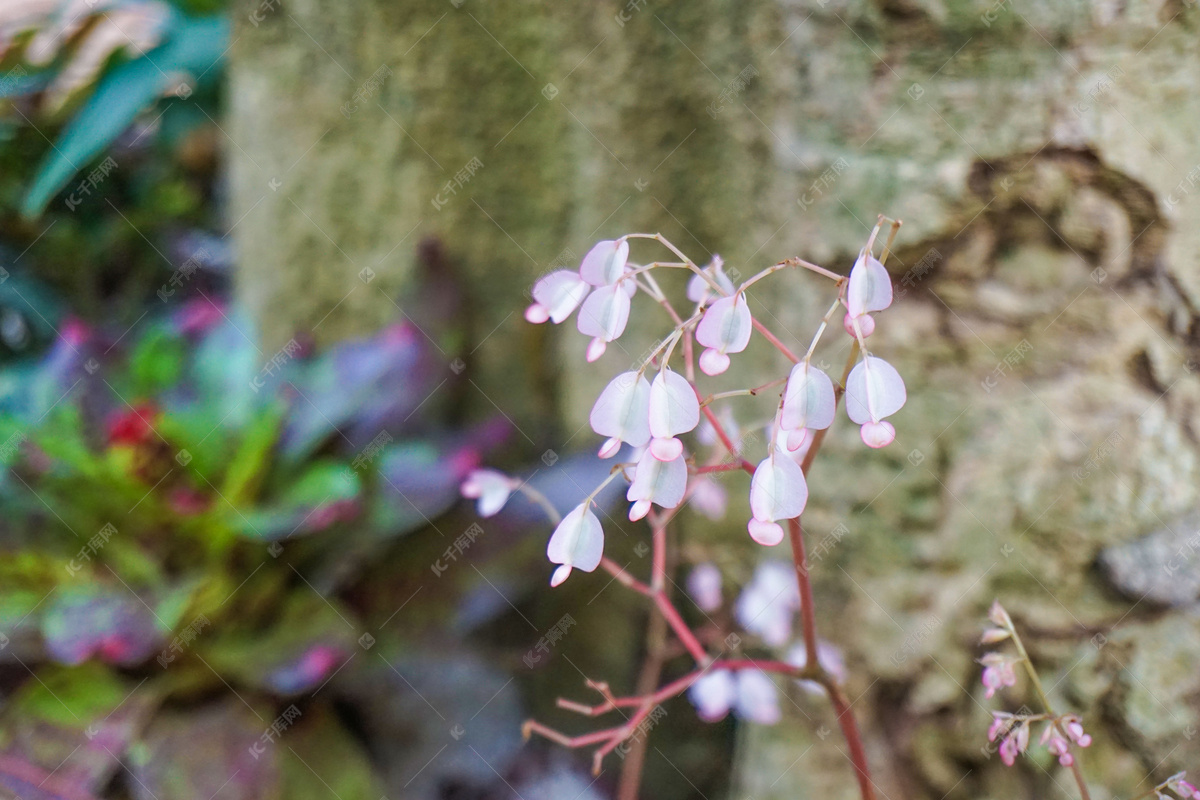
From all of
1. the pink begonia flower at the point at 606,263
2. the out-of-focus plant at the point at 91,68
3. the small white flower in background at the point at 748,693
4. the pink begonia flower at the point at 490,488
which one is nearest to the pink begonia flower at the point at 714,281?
the pink begonia flower at the point at 606,263

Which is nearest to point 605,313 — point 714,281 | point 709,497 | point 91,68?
point 714,281

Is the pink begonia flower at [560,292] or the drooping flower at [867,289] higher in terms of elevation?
the pink begonia flower at [560,292]

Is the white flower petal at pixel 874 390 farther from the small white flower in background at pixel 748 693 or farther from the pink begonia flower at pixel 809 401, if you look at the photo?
the small white flower in background at pixel 748 693

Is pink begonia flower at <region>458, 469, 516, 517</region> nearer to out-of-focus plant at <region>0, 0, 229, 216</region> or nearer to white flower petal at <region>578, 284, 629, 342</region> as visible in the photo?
white flower petal at <region>578, 284, 629, 342</region>

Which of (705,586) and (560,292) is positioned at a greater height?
(560,292)

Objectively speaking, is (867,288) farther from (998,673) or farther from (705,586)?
(705,586)
